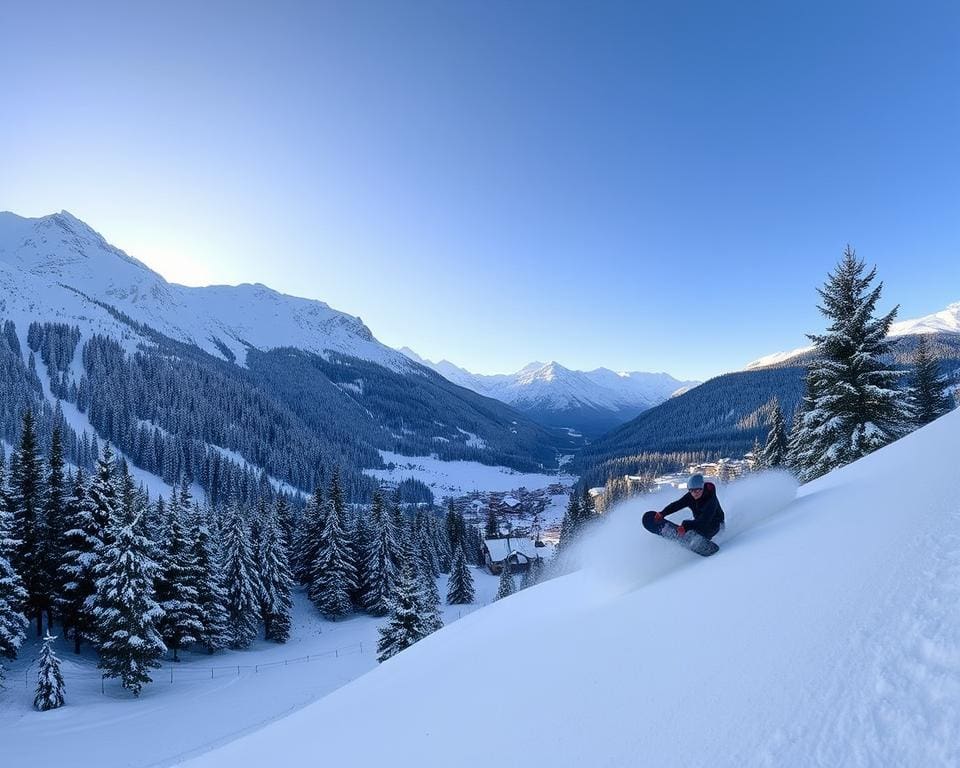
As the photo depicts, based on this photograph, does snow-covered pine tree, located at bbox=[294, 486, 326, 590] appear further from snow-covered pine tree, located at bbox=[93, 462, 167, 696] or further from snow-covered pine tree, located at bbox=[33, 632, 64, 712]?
snow-covered pine tree, located at bbox=[33, 632, 64, 712]

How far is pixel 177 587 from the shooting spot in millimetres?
30625

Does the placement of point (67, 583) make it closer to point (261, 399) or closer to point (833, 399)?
point (833, 399)

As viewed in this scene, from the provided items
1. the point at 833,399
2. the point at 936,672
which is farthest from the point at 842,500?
the point at 833,399

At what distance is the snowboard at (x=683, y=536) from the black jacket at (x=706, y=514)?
130 millimetres

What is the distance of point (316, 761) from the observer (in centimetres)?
477

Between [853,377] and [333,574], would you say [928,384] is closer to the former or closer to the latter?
[853,377]

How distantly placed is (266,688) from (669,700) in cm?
3114

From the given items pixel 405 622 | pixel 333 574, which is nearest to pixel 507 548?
pixel 333 574

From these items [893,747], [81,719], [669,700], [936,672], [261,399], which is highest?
[261,399]

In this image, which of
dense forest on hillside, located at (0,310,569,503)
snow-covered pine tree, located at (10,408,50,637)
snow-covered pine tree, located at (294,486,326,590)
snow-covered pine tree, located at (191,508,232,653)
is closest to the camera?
snow-covered pine tree, located at (10,408,50,637)

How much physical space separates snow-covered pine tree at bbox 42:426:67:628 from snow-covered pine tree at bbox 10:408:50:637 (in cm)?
15

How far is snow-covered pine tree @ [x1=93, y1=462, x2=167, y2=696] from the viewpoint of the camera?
81.3ft

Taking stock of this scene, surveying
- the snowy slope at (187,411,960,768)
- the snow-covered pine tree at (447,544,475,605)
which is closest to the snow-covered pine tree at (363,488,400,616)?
the snow-covered pine tree at (447,544,475,605)

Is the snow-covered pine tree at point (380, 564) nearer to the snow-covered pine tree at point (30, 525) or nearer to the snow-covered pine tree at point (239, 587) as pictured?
the snow-covered pine tree at point (239, 587)
